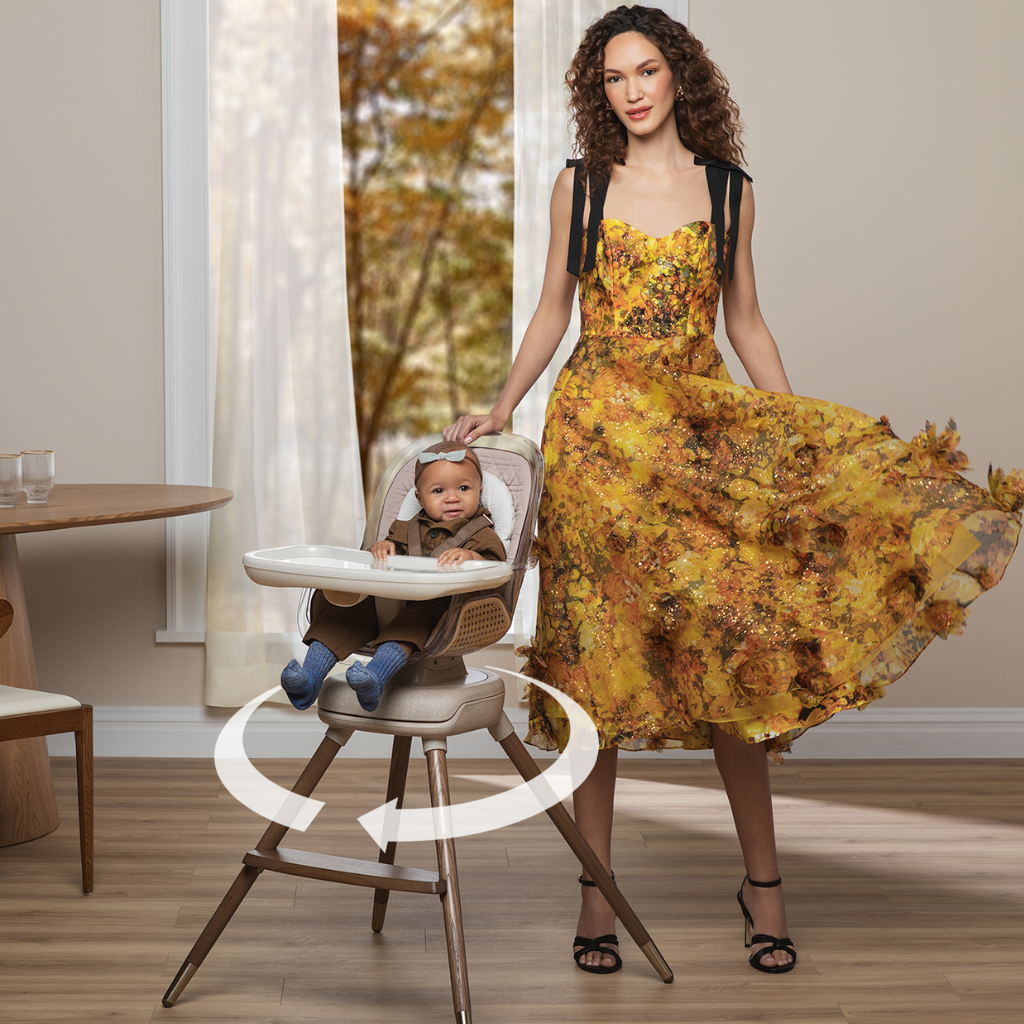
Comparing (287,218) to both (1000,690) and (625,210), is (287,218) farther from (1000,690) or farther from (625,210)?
(1000,690)

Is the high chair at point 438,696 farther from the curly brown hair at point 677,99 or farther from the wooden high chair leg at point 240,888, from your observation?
the curly brown hair at point 677,99

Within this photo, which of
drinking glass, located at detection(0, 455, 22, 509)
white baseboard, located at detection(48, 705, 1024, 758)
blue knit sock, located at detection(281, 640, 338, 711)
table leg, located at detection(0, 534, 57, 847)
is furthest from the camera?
white baseboard, located at detection(48, 705, 1024, 758)

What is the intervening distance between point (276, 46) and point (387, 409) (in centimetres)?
106

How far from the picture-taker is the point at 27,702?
215 cm

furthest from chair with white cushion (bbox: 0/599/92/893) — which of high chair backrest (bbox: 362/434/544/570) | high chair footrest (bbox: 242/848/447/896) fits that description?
high chair backrest (bbox: 362/434/544/570)

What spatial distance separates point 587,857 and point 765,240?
2.03m

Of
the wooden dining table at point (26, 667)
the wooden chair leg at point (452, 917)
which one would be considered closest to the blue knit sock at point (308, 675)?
the wooden chair leg at point (452, 917)

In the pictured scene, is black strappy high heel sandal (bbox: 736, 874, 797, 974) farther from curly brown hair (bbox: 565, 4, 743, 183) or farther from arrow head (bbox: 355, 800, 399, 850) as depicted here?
curly brown hair (bbox: 565, 4, 743, 183)

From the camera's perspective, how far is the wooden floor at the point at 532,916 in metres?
1.80

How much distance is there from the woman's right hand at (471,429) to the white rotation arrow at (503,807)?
0.40 meters

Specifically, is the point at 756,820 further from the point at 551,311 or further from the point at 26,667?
the point at 26,667

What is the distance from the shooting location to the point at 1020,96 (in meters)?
3.17

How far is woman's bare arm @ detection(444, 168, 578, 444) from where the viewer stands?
1.99 m

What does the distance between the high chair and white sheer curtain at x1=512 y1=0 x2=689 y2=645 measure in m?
1.28
